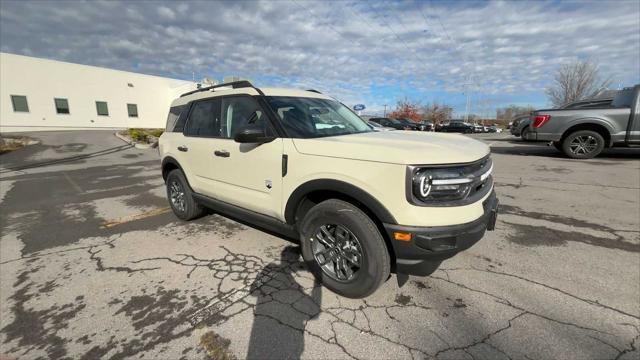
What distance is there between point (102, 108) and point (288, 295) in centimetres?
3499

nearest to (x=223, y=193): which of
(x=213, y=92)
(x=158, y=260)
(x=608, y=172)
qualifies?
(x=158, y=260)

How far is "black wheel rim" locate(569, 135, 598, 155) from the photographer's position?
8.52 meters

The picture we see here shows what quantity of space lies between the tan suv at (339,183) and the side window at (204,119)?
0.08 feet

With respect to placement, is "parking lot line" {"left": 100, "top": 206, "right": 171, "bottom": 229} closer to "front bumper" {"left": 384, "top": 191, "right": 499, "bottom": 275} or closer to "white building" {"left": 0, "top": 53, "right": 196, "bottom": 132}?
"front bumper" {"left": 384, "top": 191, "right": 499, "bottom": 275}

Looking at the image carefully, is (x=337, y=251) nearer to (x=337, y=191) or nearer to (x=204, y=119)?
(x=337, y=191)

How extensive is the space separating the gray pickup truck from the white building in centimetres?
3478

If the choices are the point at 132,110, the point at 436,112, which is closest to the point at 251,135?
the point at 132,110

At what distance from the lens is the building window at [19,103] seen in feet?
79.6

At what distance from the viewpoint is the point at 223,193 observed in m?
3.62

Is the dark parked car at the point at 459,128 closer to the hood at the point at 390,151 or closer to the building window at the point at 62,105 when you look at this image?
the hood at the point at 390,151

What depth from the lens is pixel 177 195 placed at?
4648 mm

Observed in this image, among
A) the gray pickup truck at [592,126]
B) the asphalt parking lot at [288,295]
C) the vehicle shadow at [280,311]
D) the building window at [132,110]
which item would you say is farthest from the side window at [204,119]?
the building window at [132,110]

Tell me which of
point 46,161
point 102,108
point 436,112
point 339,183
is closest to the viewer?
point 339,183

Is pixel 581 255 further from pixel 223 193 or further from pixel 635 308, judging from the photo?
pixel 223 193
